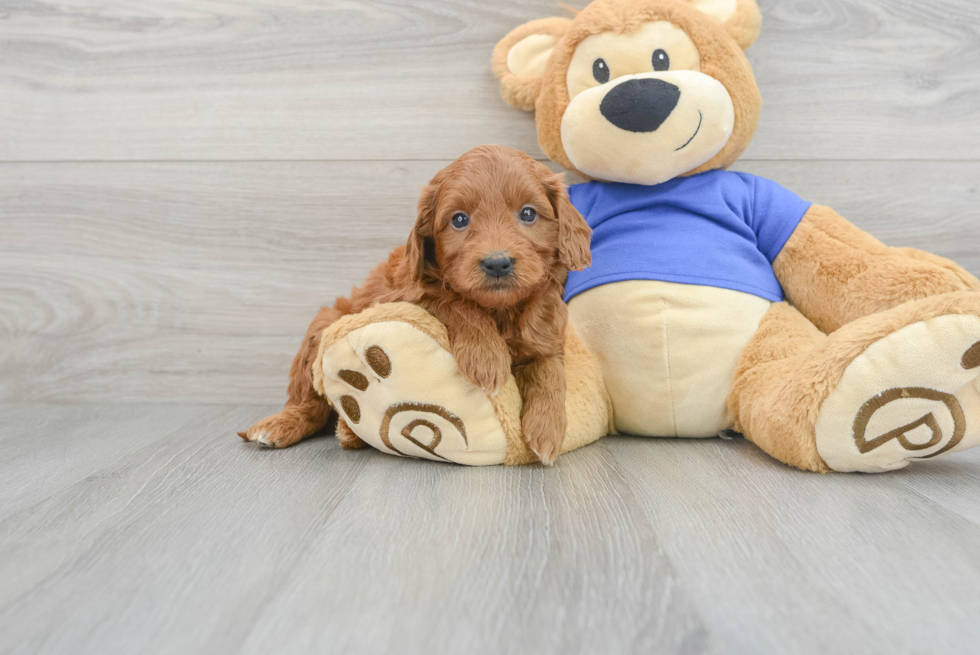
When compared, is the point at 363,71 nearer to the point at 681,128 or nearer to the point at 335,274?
the point at 335,274

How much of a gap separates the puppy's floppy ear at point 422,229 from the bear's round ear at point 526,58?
410 mm

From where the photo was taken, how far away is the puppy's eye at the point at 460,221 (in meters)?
0.86

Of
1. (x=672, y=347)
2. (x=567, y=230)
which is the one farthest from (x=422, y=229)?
(x=672, y=347)

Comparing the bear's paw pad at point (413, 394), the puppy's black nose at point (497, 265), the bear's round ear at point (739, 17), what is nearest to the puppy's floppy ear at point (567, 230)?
the puppy's black nose at point (497, 265)

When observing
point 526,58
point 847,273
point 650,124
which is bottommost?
point 847,273

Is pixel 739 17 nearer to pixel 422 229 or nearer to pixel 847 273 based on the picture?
pixel 847 273

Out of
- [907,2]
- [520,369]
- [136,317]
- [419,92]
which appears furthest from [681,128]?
[136,317]

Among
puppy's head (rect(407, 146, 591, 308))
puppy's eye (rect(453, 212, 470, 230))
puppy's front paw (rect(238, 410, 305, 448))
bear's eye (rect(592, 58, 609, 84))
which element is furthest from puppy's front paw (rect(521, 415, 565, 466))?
bear's eye (rect(592, 58, 609, 84))

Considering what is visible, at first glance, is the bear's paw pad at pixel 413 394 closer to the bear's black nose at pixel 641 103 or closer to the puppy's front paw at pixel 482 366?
the puppy's front paw at pixel 482 366

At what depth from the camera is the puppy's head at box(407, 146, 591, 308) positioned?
813 mm

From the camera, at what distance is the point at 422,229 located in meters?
0.89

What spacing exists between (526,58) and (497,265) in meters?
0.59

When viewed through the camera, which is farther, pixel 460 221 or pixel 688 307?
pixel 688 307

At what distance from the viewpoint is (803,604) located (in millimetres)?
542
